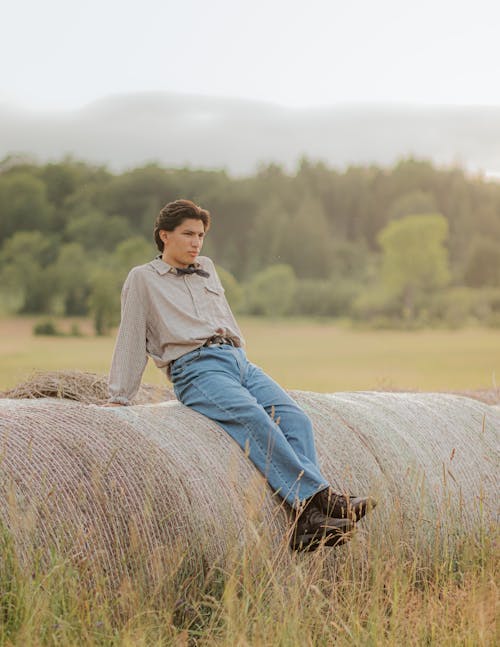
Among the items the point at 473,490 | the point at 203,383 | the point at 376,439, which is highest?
the point at 203,383

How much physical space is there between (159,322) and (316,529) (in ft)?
4.23

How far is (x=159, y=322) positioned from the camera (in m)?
4.37

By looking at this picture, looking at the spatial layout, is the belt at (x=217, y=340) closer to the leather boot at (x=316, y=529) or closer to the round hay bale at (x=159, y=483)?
the round hay bale at (x=159, y=483)

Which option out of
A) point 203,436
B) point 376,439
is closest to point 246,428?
point 203,436

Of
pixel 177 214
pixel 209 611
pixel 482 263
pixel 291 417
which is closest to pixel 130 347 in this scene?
pixel 177 214

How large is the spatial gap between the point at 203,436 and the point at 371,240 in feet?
68.3

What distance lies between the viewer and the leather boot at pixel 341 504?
12.1 feet

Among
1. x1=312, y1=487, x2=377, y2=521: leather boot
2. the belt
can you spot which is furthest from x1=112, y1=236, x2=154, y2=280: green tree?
x1=312, y1=487, x2=377, y2=521: leather boot

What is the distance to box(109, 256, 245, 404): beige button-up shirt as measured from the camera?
4305 mm

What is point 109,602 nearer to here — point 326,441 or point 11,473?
point 11,473

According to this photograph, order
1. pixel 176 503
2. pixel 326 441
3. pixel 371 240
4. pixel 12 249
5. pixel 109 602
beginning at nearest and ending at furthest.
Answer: pixel 109 602 → pixel 176 503 → pixel 326 441 → pixel 12 249 → pixel 371 240

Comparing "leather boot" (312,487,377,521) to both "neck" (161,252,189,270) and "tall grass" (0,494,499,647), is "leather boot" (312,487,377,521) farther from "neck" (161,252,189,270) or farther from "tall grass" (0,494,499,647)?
"neck" (161,252,189,270)

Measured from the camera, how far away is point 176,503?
11.3 feet

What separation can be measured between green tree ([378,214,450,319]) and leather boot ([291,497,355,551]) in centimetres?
2006
